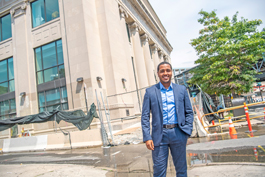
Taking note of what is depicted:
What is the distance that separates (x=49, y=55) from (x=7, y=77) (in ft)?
20.6

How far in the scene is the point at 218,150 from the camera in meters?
5.84

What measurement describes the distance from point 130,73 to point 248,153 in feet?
50.7

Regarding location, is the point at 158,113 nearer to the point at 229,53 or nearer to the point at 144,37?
the point at 229,53

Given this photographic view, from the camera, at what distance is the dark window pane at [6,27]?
66.1ft

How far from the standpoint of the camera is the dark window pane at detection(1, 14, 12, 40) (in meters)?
20.1

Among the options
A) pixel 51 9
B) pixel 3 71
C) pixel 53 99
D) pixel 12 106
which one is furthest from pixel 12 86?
pixel 51 9

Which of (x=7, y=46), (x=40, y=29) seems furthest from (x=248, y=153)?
(x=7, y=46)

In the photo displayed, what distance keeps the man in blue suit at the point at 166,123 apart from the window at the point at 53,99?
1378 cm

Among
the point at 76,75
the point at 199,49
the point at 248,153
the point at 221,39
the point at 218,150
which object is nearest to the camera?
the point at 248,153

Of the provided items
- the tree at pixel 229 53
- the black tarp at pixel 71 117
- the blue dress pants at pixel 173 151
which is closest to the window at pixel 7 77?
the black tarp at pixel 71 117

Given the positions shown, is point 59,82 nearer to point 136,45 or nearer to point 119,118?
point 119,118

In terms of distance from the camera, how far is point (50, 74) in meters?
16.8

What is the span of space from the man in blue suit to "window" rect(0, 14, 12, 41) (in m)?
22.3

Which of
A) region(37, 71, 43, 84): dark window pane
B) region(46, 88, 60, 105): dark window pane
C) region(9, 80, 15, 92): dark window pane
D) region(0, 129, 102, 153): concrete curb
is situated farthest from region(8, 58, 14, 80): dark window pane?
region(0, 129, 102, 153): concrete curb
